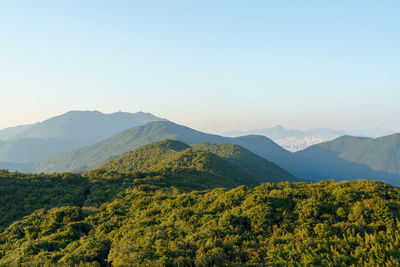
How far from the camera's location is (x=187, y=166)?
7212cm

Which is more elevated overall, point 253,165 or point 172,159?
point 172,159

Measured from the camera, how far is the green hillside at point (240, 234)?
12023 millimetres

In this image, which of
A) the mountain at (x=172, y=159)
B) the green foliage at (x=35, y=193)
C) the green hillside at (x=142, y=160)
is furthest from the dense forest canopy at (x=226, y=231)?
the green hillside at (x=142, y=160)

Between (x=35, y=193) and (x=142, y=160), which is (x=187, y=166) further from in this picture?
(x=35, y=193)

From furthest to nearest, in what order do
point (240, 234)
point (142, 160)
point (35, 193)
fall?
point (142, 160), point (35, 193), point (240, 234)

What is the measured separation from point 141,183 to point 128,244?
98.2ft

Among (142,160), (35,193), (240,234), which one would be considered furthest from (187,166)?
(240,234)

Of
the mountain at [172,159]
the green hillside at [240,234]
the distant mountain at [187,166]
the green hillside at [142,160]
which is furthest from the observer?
the mountain at [172,159]

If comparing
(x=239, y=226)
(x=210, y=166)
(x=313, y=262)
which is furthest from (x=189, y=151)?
(x=313, y=262)

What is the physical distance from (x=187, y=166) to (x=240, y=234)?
57.2m

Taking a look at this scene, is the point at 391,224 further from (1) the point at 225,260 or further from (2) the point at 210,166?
(2) the point at 210,166

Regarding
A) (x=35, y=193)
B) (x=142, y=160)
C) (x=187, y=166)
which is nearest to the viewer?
(x=35, y=193)

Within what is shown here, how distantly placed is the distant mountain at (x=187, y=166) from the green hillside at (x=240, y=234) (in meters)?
26.2

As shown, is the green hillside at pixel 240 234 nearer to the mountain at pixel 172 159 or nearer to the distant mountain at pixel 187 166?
the distant mountain at pixel 187 166
